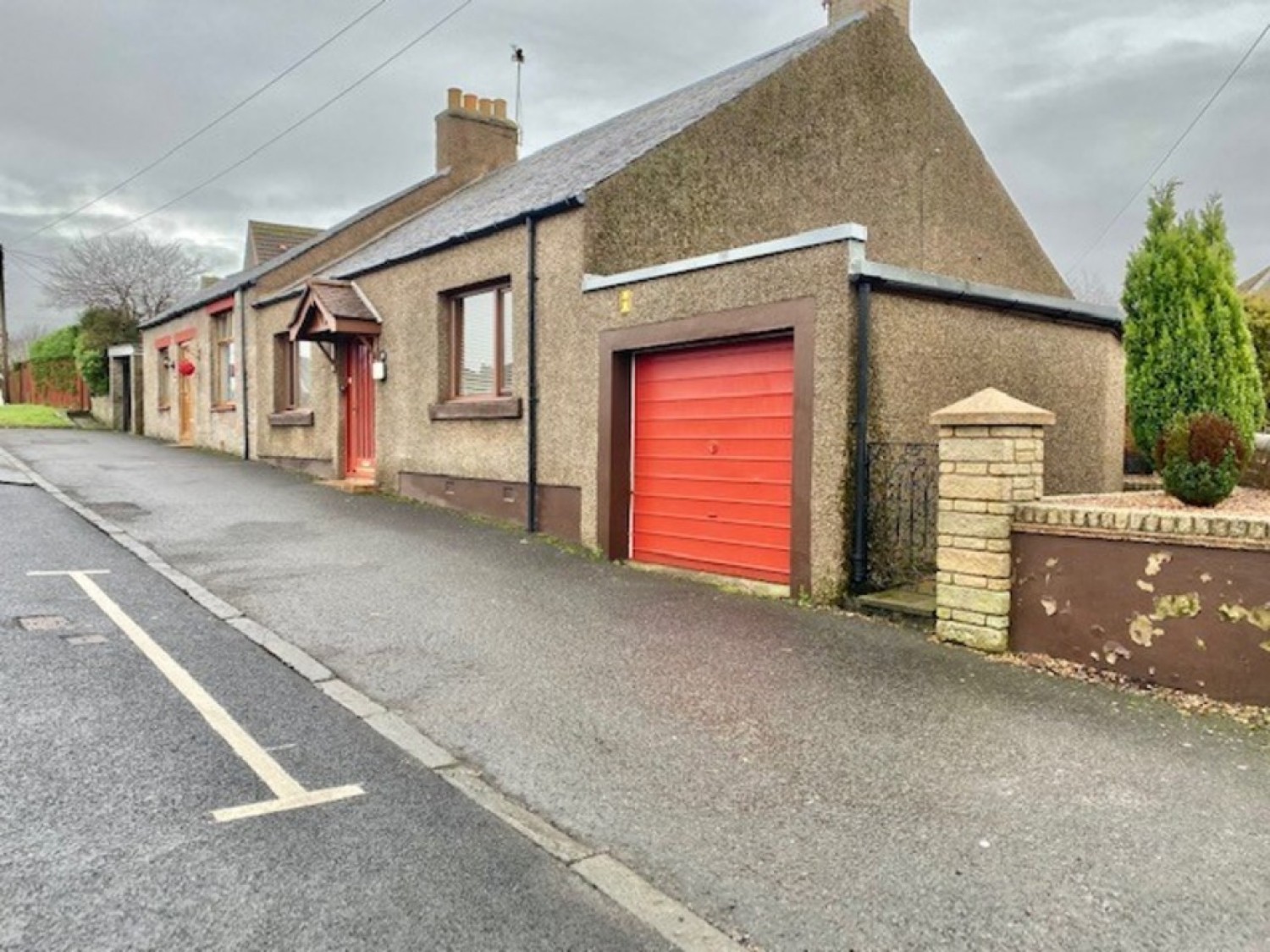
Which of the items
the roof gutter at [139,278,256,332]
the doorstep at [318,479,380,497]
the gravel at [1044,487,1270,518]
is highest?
the roof gutter at [139,278,256,332]

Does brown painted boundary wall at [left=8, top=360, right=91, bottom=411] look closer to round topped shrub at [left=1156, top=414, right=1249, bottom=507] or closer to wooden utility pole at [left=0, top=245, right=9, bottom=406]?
wooden utility pole at [left=0, top=245, right=9, bottom=406]

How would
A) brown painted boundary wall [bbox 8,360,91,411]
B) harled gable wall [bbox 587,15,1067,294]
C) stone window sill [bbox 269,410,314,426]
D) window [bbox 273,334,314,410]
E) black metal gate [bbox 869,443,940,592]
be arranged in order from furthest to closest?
brown painted boundary wall [bbox 8,360,91,411] < window [bbox 273,334,314,410] < stone window sill [bbox 269,410,314,426] < harled gable wall [bbox 587,15,1067,294] < black metal gate [bbox 869,443,940,592]

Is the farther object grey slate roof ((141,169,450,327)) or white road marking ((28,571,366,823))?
grey slate roof ((141,169,450,327))

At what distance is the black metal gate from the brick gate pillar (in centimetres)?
111

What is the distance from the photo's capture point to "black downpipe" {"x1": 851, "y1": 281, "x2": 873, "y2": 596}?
745 cm

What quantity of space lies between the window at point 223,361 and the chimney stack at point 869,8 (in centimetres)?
1506

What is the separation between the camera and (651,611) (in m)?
7.53

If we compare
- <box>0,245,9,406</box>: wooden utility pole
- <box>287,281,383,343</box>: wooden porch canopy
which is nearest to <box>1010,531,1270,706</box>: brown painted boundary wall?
<box>287,281,383,343</box>: wooden porch canopy

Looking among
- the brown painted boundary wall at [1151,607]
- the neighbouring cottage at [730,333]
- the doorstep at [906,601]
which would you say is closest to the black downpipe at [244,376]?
the neighbouring cottage at [730,333]

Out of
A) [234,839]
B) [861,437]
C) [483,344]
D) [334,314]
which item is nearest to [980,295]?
[861,437]

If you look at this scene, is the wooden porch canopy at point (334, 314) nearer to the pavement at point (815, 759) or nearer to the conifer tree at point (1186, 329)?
the pavement at point (815, 759)

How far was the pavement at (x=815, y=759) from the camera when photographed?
3109mm

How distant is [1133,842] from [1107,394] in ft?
25.8

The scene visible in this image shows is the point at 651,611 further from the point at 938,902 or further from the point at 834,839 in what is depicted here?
the point at 938,902
